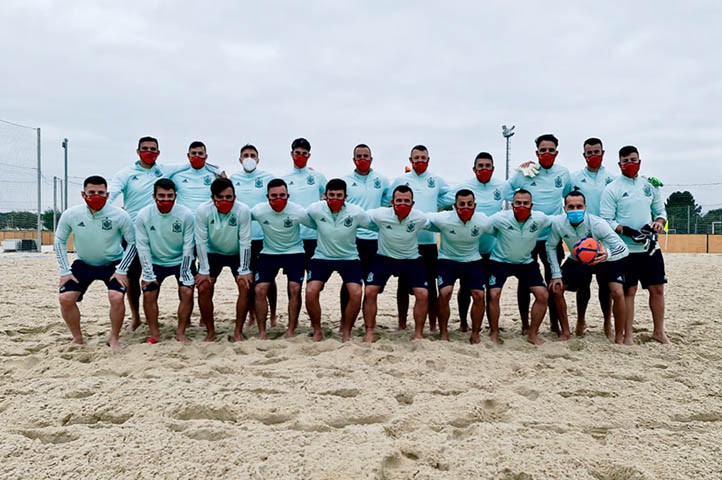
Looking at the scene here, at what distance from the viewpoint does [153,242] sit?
5.11 meters

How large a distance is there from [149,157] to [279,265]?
6.28 ft

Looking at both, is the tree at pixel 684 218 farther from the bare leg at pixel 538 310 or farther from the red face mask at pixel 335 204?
Answer: the red face mask at pixel 335 204

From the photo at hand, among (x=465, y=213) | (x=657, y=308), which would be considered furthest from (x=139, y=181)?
(x=657, y=308)

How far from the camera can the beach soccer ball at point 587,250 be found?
473 centimetres

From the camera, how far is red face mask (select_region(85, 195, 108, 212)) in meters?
4.89

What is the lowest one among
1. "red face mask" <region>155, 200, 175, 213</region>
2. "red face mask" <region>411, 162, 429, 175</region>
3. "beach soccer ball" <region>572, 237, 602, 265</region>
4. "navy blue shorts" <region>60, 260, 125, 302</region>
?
"navy blue shorts" <region>60, 260, 125, 302</region>

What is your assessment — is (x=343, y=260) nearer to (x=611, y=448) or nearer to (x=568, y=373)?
(x=568, y=373)

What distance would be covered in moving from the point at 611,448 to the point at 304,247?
3799mm

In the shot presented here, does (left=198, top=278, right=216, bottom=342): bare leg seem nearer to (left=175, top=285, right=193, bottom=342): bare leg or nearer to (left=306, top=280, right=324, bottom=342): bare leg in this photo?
(left=175, top=285, right=193, bottom=342): bare leg

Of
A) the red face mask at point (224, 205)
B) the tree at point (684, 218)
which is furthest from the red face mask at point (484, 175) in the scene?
the tree at point (684, 218)

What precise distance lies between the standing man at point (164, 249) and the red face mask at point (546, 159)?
3745 millimetres

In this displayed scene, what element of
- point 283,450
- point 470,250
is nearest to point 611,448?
point 283,450

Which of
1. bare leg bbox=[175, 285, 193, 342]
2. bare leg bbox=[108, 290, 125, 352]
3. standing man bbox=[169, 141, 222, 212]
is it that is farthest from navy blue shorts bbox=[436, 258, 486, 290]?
bare leg bbox=[108, 290, 125, 352]

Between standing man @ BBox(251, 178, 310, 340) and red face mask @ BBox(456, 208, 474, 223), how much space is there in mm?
1535
